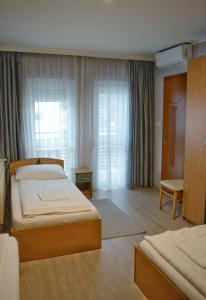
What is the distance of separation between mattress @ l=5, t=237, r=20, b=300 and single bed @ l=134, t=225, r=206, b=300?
0.95m

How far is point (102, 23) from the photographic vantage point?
307cm

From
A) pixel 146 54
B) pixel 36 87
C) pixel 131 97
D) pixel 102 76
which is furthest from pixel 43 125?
pixel 146 54

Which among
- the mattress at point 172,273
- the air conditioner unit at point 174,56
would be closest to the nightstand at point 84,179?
the air conditioner unit at point 174,56

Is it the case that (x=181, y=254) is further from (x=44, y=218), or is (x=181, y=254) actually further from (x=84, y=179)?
(x=84, y=179)

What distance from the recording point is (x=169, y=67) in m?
4.50

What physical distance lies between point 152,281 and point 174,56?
3.21 m

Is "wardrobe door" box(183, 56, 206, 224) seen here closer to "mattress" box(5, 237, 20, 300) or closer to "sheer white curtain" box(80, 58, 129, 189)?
"sheer white curtain" box(80, 58, 129, 189)

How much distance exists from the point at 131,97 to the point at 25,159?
6.97 ft

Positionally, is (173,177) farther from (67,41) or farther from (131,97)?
(67,41)

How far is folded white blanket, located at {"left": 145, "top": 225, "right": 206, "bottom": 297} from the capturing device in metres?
1.67

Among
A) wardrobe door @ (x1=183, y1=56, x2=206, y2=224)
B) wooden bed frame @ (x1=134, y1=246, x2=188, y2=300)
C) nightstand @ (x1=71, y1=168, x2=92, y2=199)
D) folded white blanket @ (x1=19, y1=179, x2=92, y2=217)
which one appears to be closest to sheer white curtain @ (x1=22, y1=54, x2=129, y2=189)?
nightstand @ (x1=71, y1=168, x2=92, y2=199)

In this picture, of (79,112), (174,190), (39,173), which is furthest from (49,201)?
(79,112)

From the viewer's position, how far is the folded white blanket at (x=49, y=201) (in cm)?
274

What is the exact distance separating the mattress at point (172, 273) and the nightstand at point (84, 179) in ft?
7.87
